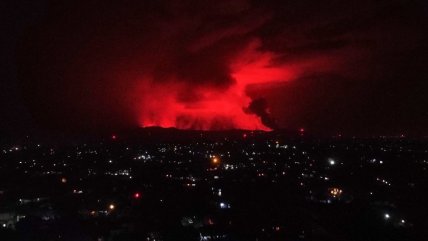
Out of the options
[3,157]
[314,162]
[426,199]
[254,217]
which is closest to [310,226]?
[254,217]

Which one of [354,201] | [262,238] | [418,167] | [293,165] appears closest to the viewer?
[262,238]

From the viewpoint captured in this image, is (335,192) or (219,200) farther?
(335,192)

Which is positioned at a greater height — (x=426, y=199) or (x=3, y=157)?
(x=3, y=157)

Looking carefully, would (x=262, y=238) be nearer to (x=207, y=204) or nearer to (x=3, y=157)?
(x=207, y=204)

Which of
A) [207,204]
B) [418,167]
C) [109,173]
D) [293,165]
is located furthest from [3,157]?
[418,167]

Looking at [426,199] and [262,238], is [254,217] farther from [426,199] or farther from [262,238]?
[426,199]

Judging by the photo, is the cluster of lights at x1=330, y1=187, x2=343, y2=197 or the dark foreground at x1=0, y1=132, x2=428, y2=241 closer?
the dark foreground at x1=0, y1=132, x2=428, y2=241

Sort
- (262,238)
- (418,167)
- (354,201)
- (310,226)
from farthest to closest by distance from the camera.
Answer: (418,167), (354,201), (310,226), (262,238)

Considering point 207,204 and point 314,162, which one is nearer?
point 207,204

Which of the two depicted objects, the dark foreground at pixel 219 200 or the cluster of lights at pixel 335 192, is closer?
the dark foreground at pixel 219 200
